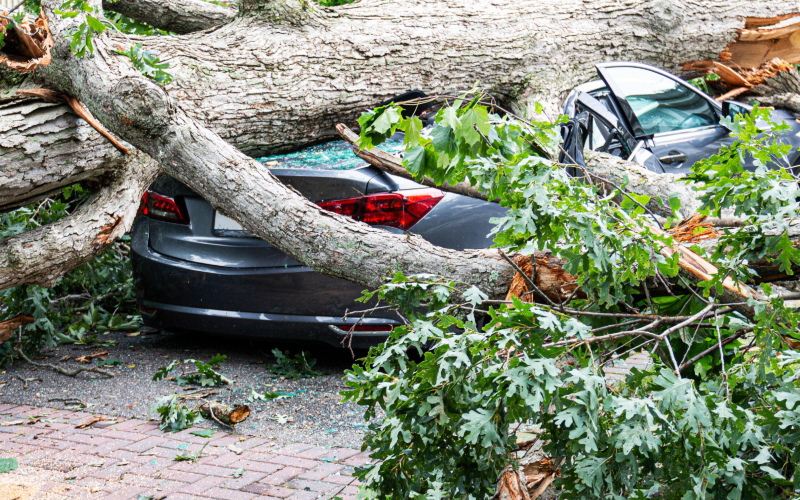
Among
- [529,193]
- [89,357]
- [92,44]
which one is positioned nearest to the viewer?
[529,193]

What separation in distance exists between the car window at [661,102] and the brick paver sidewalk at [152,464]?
161 inches

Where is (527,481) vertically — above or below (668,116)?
below

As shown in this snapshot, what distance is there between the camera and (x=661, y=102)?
→ 6180 millimetres

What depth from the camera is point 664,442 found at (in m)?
1.63

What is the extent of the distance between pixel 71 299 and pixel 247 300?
269 cm

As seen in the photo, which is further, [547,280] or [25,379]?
[25,379]

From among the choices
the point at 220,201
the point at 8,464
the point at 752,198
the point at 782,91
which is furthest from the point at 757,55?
the point at 8,464

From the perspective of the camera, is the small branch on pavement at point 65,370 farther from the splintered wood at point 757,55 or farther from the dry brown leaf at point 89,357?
the splintered wood at point 757,55

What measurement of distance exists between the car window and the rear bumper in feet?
10.5

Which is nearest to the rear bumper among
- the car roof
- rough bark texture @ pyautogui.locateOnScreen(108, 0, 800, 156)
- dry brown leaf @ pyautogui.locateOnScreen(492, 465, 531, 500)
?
rough bark texture @ pyautogui.locateOnScreen(108, 0, 800, 156)

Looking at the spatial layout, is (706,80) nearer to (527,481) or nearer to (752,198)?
(752,198)

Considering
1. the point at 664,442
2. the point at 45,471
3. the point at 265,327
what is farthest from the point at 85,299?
the point at 664,442

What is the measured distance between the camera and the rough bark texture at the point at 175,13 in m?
6.07

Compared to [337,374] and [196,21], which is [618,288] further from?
[196,21]
